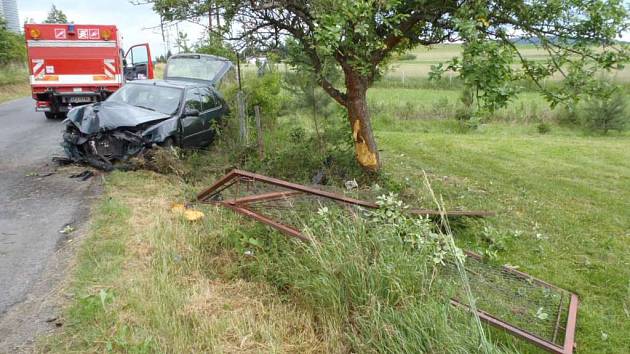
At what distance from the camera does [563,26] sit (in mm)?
5398

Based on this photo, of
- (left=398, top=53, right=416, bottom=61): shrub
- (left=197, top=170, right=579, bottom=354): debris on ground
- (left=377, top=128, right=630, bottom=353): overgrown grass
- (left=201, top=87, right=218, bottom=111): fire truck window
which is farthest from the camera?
(left=201, top=87, right=218, bottom=111): fire truck window

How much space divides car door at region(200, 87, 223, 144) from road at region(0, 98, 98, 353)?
265 cm

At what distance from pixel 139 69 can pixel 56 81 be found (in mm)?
4973

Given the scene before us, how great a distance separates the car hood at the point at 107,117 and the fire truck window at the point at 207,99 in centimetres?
151

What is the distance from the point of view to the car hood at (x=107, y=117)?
7375 mm

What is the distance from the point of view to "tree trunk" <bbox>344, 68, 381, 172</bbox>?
665cm

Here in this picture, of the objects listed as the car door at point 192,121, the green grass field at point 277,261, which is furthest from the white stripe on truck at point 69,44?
the green grass field at point 277,261

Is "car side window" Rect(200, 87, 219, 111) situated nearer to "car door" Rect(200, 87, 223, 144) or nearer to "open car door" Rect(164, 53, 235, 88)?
"car door" Rect(200, 87, 223, 144)

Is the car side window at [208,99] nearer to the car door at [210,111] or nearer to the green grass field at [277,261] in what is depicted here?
the car door at [210,111]

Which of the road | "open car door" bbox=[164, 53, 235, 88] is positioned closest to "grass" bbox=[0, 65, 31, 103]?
"open car door" bbox=[164, 53, 235, 88]

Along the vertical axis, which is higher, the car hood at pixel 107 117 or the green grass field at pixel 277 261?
the car hood at pixel 107 117

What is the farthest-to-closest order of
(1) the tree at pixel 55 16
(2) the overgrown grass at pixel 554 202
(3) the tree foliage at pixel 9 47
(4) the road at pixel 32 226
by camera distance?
(1) the tree at pixel 55 16, (3) the tree foliage at pixel 9 47, (2) the overgrown grass at pixel 554 202, (4) the road at pixel 32 226

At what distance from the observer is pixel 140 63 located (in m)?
17.6

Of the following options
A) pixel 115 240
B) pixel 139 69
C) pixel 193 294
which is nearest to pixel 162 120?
pixel 115 240
